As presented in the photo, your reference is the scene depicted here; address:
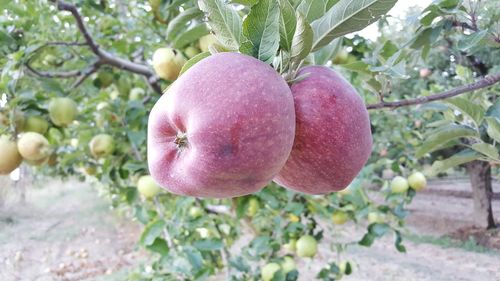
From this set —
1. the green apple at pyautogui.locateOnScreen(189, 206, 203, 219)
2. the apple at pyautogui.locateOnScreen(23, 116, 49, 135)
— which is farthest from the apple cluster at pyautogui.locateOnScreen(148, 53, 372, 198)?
the green apple at pyautogui.locateOnScreen(189, 206, 203, 219)

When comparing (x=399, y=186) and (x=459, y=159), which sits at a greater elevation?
(x=459, y=159)

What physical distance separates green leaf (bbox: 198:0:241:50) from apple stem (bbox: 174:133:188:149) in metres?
0.19

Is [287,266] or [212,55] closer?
[212,55]

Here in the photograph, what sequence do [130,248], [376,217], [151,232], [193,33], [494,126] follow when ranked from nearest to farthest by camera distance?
[494,126], [193,33], [151,232], [376,217], [130,248]

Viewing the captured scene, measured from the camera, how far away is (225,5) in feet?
2.08

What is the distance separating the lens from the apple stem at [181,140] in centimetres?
58

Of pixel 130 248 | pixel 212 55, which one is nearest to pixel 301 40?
pixel 212 55

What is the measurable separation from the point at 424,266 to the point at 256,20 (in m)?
2.74

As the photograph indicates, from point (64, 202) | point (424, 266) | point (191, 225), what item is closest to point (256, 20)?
point (191, 225)

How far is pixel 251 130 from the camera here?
1.72ft

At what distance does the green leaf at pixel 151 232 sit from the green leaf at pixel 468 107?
3.63ft

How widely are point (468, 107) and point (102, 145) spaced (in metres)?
1.52

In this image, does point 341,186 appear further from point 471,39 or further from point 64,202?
point 64,202

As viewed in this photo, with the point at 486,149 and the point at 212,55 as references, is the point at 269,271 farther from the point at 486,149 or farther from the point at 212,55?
the point at 212,55
